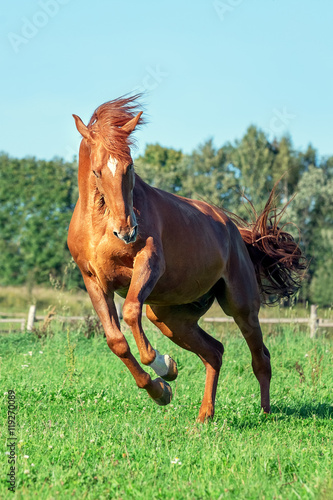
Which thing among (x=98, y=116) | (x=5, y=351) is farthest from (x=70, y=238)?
(x=5, y=351)

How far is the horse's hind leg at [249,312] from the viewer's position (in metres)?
6.80

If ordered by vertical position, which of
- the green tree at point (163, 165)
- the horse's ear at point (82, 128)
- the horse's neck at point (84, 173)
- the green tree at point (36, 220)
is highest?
the green tree at point (163, 165)

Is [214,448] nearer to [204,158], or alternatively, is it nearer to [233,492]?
[233,492]

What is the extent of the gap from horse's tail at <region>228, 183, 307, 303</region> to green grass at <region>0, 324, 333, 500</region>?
4.18 ft

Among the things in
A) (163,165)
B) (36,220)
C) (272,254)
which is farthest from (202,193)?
(272,254)

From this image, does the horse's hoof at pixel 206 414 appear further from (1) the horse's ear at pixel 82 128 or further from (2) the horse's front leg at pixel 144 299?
(1) the horse's ear at pixel 82 128

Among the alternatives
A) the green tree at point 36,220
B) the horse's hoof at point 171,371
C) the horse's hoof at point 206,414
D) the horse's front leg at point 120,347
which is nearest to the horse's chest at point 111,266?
the horse's front leg at point 120,347

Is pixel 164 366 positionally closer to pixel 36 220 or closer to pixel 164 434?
pixel 164 434

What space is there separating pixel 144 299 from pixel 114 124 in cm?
159

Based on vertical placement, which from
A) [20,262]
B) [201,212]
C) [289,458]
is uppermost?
[201,212]

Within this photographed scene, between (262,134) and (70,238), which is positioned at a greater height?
(262,134)

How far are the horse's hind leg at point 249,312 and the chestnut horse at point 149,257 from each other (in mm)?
12

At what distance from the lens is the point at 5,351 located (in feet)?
30.5

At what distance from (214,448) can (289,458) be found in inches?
22.3
